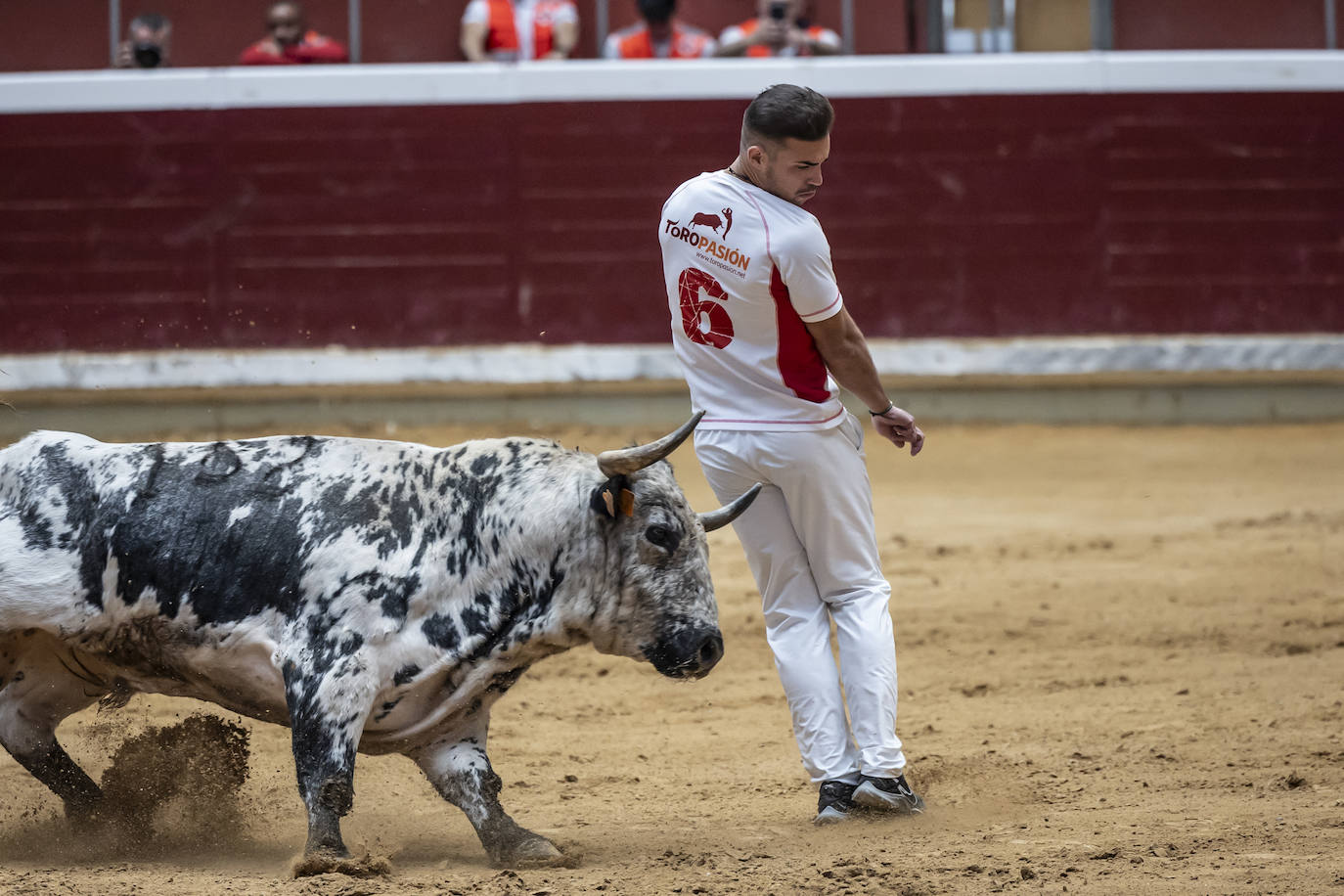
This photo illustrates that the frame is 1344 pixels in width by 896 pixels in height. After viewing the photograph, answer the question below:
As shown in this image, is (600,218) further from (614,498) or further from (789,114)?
(614,498)

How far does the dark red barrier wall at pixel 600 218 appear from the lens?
10461 millimetres

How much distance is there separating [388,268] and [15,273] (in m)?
2.38

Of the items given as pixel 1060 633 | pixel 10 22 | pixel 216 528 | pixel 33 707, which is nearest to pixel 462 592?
pixel 216 528

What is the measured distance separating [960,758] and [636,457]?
5.03ft

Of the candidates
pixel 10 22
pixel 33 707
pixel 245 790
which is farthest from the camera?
pixel 10 22

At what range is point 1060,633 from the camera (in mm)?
5863

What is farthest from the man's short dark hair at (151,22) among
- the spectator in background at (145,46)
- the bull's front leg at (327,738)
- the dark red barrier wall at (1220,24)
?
the bull's front leg at (327,738)

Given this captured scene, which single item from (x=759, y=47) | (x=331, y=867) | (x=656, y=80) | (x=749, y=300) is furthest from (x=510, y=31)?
(x=331, y=867)

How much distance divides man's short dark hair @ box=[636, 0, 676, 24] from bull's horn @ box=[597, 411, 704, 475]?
7527 millimetres

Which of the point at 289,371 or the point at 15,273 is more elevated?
the point at 15,273

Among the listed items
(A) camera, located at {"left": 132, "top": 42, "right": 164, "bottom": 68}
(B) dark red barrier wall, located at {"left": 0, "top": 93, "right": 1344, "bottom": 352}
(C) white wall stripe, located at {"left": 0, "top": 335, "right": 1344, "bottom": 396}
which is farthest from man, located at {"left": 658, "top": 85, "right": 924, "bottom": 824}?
(A) camera, located at {"left": 132, "top": 42, "right": 164, "bottom": 68}

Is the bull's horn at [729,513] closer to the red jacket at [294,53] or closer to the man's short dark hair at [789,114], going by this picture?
the man's short dark hair at [789,114]

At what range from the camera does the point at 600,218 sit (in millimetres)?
10594

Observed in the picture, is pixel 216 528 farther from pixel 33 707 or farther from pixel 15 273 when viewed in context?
pixel 15 273
